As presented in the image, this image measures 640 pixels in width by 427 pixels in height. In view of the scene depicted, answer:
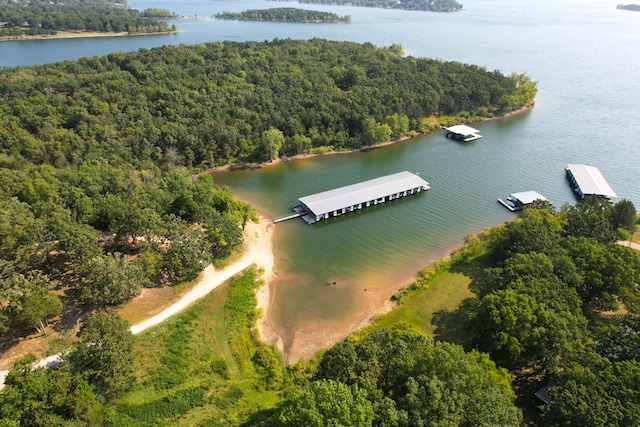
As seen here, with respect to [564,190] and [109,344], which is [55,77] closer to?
[109,344]

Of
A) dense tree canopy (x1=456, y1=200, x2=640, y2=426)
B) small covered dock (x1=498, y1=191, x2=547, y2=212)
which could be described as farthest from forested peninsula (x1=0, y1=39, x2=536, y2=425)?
small covered dock (x1=498, y1=191, x2=547, y2=212)

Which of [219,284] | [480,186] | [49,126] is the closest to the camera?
[219,284]

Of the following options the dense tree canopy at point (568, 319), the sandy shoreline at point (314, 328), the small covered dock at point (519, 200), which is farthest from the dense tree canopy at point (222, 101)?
the dense tree canopy at point (568, 319)

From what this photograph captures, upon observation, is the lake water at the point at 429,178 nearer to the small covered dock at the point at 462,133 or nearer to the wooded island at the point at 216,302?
the small covered dock at the point at 462,133

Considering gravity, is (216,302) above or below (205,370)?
above

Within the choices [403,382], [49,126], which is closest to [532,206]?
[403,382]

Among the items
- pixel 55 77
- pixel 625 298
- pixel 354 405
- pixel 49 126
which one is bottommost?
pixel 625 298

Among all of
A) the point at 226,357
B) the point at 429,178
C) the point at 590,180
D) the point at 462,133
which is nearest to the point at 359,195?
the point at 429,178

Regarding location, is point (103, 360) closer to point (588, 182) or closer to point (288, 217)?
point (288, 217)
